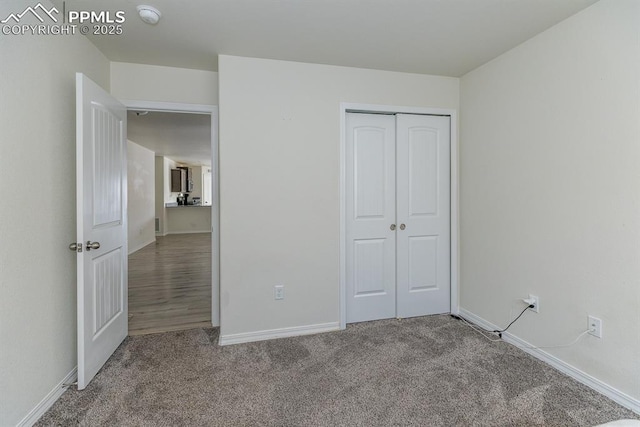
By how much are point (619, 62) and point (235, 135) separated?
259cm

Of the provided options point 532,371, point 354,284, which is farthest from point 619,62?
point 354,284

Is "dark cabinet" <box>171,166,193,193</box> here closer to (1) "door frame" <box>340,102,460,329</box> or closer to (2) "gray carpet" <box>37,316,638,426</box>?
(2) "gray carpet" <box>37,316,638,426</box>

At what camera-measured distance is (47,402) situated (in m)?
1.75

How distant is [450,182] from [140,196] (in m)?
6.80

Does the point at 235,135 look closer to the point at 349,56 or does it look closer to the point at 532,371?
the point at 349,56

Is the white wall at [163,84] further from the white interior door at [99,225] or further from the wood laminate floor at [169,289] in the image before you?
the wood laminate floor at [169,289]

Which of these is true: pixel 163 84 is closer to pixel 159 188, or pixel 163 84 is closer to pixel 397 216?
pixel 397 216

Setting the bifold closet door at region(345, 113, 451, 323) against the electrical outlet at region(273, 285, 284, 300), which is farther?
the bifold closet door at region(345, 113, 451, 323)

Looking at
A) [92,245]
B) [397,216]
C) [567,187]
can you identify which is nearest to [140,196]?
[92,245]

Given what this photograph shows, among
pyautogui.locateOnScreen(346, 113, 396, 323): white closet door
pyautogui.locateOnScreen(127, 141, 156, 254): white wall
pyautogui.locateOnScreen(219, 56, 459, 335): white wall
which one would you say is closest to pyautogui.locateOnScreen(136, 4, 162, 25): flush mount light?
pyautogui.locateOnScreen(219, 56, 459, 335): white wall

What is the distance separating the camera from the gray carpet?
1686mm

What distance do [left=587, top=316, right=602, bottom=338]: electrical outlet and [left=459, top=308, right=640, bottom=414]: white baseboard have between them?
0.28 metres

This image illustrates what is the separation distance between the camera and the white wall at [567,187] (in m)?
1.77

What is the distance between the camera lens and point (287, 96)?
2.68 m
